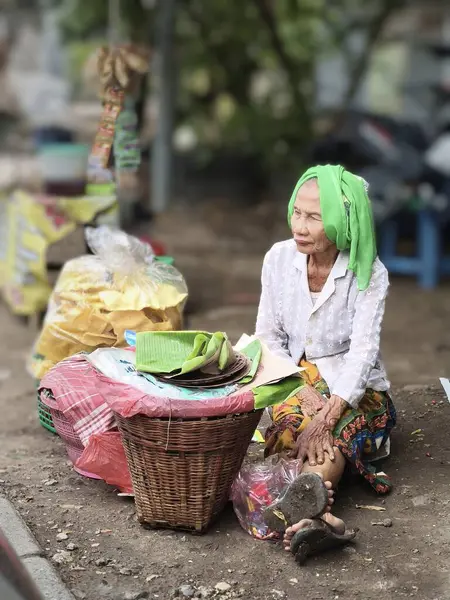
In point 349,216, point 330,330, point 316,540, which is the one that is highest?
point 349,216

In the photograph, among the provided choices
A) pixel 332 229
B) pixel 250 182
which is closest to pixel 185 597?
pixel 332 229

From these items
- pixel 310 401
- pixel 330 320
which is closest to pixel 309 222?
pixel 330 320

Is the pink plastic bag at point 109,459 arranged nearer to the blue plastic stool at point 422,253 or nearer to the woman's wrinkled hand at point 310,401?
the woman's wrinkled hand at point 310,401

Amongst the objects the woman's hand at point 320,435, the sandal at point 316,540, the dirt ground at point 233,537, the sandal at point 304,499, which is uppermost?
the woman's hand at point 320,435

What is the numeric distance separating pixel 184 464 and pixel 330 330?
89 cm

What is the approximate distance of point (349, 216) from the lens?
3844 mm

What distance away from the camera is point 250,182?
12.5 m

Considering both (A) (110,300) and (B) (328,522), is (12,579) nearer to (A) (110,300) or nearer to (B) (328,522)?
(B) (328,522)

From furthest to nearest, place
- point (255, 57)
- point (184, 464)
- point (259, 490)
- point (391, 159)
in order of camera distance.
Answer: point (255, 57) < point (391, 159) < point (259, 490) < point (184, 464)

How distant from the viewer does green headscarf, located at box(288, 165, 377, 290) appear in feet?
12.5

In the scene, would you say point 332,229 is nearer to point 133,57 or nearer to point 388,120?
point 133,57

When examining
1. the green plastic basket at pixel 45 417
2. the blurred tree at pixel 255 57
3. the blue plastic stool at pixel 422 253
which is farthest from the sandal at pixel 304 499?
the blurred tree at pixel 255 57

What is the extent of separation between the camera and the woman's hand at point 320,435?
3.73 m

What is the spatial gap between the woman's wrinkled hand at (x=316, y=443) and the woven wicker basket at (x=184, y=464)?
228 mm
